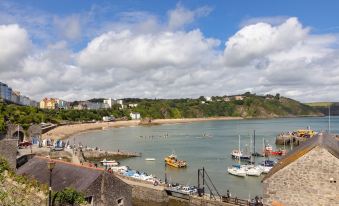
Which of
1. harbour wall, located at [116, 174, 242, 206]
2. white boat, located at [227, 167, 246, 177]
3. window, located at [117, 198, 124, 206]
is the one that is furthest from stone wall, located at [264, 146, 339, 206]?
white boat, located at [227, 167, 246, 177]

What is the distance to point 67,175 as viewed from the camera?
2602cm

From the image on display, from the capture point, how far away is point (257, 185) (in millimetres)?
50781

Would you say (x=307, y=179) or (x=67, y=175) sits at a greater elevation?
(x=307, y=179)

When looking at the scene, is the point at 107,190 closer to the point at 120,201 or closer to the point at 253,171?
the point at 120,201

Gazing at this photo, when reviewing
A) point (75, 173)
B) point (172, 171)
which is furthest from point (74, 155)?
point (75, 173)

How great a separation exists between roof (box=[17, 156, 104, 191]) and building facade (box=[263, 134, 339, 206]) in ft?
35.5

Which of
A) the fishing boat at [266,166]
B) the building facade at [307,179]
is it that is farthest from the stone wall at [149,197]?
the fishing boat at [266,166]

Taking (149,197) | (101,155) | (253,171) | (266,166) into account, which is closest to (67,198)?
(149,197)

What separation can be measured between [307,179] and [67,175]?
588 inches

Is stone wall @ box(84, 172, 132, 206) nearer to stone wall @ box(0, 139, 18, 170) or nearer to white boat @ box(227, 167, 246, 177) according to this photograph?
stone wall @ box(0, 139, 18, 170)

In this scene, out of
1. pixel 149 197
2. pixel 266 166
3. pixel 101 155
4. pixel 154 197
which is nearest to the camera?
pixel 154 197

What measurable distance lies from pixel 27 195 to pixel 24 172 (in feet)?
30.9

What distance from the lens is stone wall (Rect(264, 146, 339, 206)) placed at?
73.6ft

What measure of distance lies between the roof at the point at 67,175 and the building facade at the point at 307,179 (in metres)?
10.8
